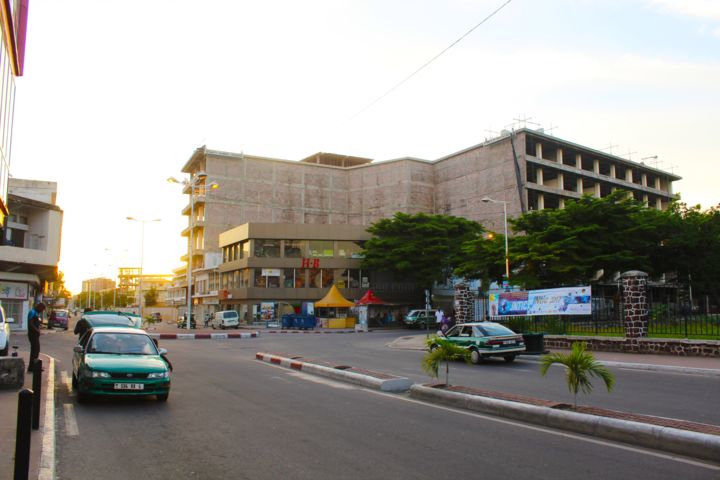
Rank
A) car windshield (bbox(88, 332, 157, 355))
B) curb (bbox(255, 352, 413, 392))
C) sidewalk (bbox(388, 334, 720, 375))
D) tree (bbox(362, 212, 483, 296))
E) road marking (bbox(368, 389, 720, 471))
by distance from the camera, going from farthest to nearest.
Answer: tree (bbox(362, 212, 483, 296)), sidewalk (bbox(388, 334, 720, 375)), curb (bbox(255, 352, 413, 392)), car windshield (bbox(88, 332, 157, 355)), road marking (bbox(368, 389, 720, 471))

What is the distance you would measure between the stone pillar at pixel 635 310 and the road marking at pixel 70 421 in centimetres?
1880

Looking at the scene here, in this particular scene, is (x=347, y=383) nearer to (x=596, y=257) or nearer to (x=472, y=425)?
(x=472, y=425)

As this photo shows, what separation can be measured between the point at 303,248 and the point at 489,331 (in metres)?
45.7

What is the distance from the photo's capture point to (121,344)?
36.9 feet

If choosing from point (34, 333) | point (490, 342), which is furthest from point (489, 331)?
point (34, 333)

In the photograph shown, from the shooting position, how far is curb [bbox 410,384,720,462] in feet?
22.2

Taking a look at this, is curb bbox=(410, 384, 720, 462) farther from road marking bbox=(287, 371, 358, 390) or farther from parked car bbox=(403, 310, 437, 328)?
parked car bbox=(403, 310, 437, 328)

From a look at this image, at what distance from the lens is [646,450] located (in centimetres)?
708

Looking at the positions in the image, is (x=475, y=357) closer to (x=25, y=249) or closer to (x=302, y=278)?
(x=25, y=249)

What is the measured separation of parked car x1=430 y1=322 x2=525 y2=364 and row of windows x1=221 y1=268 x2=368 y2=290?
4373cm

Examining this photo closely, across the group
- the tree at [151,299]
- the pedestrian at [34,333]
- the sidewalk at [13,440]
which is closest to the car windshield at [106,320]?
the pedestrian at [34,333]

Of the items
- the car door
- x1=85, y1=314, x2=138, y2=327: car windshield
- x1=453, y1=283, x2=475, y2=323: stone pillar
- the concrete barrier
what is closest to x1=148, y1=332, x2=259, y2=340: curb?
x1=85, y1=314, x2=138, y2=327: car windshield

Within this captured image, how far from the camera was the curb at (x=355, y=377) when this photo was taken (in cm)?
1247

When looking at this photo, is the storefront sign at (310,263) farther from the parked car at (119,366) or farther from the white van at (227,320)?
the parked car at (119,366)
